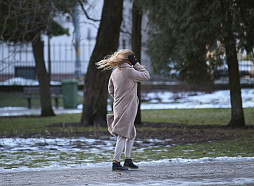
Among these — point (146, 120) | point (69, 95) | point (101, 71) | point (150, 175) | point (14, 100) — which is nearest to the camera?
point (150, 175)

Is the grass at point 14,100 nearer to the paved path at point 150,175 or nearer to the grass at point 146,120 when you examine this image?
the grass at point 146,120

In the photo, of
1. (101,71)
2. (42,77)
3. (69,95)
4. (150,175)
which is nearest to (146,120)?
(101,71)

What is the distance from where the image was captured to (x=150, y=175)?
7.10 metres

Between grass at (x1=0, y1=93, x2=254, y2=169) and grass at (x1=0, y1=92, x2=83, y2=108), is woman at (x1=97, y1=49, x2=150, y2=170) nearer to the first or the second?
grass at (x1=0, y1=93, x2=254, y2=169)

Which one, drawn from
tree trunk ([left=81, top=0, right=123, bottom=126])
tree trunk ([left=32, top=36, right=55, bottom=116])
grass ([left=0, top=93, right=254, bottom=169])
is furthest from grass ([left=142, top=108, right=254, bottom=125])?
tree trunk ([left=32, top=36, right=55, bottom=116])

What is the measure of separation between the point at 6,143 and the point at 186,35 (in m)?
5.63

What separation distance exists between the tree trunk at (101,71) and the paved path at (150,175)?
7767mm

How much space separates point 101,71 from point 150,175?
8.94m

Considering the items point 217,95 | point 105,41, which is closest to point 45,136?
point 105,41

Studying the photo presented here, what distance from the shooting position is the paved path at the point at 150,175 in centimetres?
651

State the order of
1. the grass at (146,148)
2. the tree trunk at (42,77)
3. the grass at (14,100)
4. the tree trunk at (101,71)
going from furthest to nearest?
1. the grass at (14,100)
2. the tree trunk at (42,77)
3. the tree trunk at (101,71)
4. the grass at (146,148)

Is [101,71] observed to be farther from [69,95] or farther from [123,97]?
[69,95]

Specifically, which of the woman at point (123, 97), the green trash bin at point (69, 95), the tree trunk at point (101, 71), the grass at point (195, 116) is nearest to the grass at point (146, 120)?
the grass at point (195, 116)

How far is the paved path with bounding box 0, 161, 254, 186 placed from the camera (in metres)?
6.51
